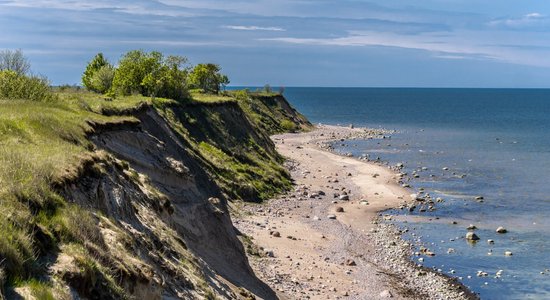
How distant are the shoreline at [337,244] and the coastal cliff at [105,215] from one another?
15.3ft

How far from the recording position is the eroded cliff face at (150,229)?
1302cm

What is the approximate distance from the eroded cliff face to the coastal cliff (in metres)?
0.04

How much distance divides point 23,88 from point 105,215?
16347mm

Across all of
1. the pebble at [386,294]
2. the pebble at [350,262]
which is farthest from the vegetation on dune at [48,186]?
the pebble at [350,262]

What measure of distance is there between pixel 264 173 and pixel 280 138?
51.2 m

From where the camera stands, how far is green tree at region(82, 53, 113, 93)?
226 ft

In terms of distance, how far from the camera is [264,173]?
63.1 metres

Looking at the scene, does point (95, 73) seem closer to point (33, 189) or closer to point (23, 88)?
point (23, 88)

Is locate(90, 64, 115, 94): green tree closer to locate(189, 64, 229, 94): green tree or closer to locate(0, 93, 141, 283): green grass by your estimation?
locate(189, 64, 229, 94): green tree

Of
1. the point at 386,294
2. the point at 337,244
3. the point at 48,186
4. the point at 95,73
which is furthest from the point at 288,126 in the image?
the point at 48,186

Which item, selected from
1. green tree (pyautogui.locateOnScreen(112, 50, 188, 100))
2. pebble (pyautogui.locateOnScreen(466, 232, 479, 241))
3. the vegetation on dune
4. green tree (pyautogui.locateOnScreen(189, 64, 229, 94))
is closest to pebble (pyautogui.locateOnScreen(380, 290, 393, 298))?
the vegetation on dune

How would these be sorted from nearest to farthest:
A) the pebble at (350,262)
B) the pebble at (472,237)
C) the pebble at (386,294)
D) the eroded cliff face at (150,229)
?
the eroded cliff face at (150,229)
the pebble at (386,294)
the pebble at (350,262)
the pebble at (472,237)

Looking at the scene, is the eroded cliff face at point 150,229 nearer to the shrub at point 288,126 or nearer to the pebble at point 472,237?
the pebble at point 472,237

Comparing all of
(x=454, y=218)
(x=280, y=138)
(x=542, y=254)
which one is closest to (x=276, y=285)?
(x=542, y=254)
